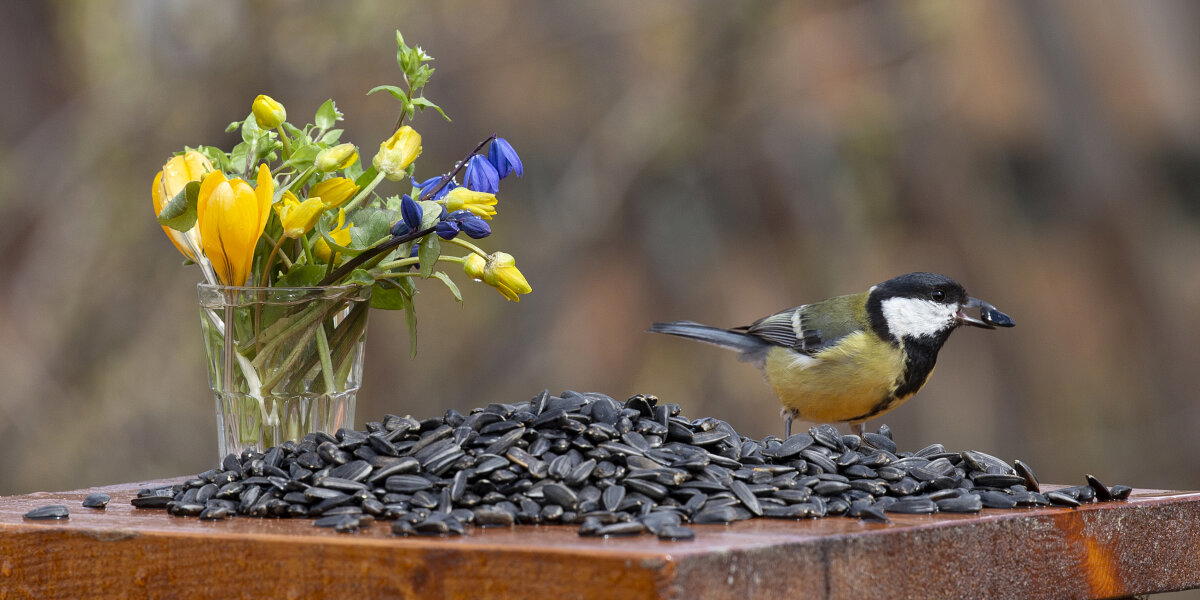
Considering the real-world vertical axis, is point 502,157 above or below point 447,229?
above

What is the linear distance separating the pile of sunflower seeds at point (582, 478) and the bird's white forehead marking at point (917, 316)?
62 cm

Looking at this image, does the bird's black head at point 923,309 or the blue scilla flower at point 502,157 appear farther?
the bird's black head at point 923,309

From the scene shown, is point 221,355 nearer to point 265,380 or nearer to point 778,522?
point 265,380

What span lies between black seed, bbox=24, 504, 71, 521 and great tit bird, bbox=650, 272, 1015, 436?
1.31 m

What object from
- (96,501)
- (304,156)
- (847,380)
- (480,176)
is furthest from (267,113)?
(847,380)

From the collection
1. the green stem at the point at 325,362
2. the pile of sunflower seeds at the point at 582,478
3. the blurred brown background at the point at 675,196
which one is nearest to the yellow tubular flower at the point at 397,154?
the green stem at the point at 325,362

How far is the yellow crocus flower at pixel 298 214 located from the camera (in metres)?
1.55

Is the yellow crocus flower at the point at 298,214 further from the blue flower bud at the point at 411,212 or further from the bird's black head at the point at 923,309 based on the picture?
the bird's black head at the point at 923,309

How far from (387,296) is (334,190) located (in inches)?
7.5

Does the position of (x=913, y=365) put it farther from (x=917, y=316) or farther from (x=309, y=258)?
(x=309, y=258)

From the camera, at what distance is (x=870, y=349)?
2.21 meters

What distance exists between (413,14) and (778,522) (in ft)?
10.0

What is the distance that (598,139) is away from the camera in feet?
12.5

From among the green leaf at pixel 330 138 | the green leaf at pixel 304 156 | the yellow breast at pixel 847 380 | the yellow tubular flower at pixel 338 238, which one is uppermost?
the green leaf at pixel 330 138
